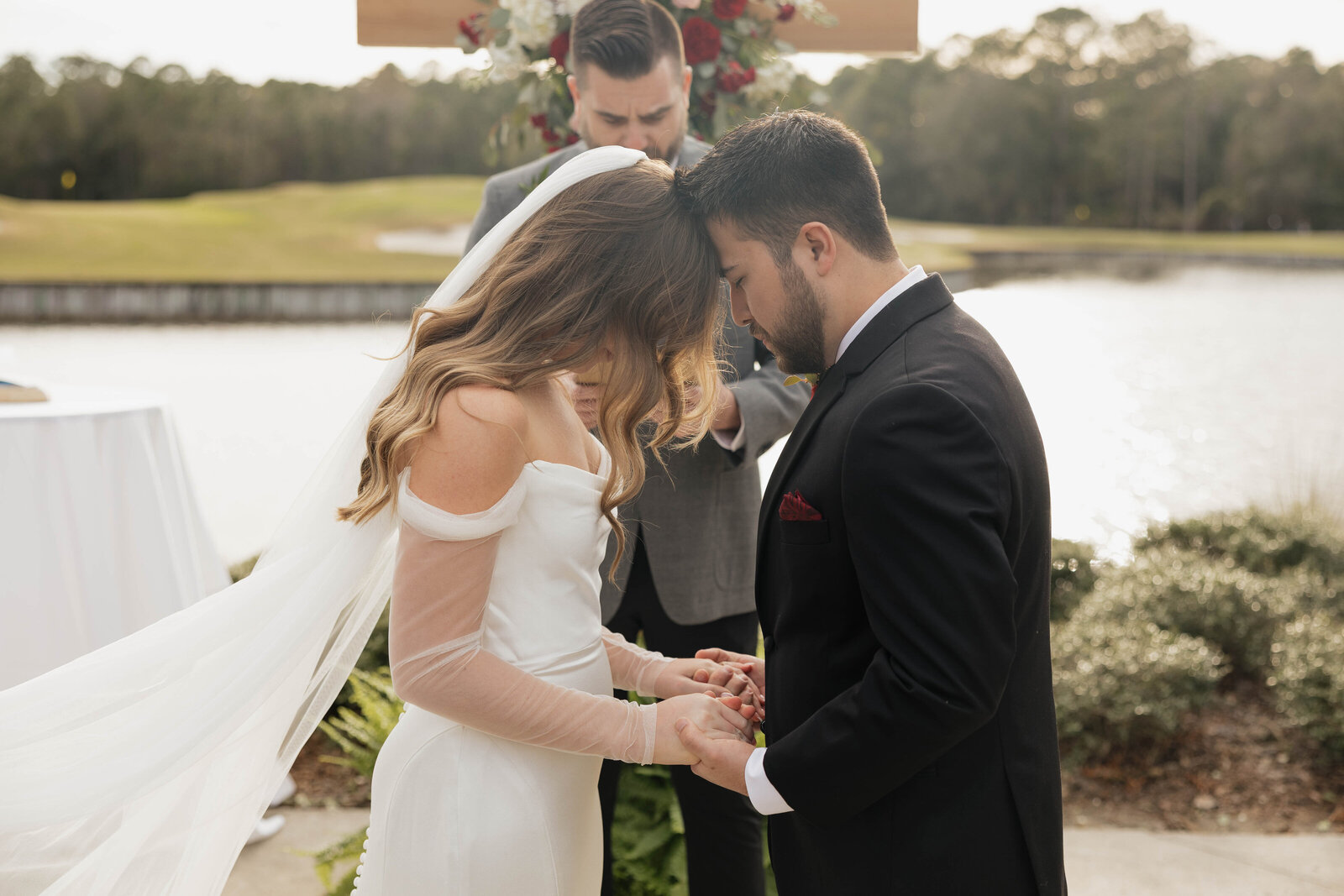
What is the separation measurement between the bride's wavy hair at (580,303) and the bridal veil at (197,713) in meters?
0.08

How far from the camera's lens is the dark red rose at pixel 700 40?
125 inches

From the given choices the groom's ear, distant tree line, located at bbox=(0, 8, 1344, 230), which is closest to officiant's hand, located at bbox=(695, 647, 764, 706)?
the groom's ear

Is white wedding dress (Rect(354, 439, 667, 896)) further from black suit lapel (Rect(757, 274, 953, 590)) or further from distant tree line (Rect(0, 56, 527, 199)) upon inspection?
distant tree line (Rect(0, 56, 527, 199))

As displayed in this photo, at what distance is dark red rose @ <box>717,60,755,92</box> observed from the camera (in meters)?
3.28

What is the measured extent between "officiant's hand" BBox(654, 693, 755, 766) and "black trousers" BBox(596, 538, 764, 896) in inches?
27.0

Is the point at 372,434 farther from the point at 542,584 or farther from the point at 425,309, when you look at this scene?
the point at 542,584

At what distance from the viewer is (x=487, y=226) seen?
2.61 meters

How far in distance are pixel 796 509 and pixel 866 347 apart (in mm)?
258

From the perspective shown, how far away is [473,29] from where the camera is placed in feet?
11.5

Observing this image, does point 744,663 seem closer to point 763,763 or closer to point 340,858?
point 763,763

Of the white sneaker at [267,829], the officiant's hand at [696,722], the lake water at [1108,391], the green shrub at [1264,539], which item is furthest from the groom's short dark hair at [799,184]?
the lake water at [1108,391]

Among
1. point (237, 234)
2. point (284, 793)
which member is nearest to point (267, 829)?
point (284, 793)

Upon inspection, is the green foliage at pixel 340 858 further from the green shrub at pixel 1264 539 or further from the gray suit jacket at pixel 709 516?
the green shrub at pixel 1264 539

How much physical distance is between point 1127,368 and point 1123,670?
834 centimetres
